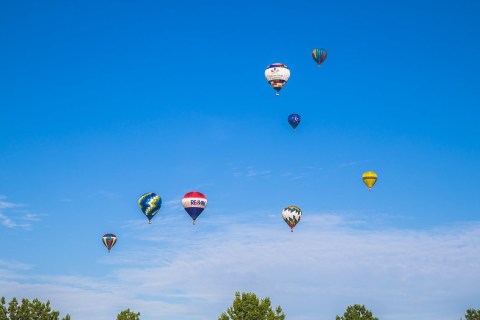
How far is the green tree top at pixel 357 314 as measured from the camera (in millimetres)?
114812

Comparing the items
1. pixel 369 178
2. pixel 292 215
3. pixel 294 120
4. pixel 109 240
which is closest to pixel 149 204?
pixel 109 240

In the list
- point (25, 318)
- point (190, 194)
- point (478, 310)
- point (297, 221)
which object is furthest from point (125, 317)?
point (478, 310)

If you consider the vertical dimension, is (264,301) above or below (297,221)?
below

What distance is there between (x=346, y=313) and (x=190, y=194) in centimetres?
3122

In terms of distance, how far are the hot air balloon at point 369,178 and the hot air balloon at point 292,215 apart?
10153 millimetres

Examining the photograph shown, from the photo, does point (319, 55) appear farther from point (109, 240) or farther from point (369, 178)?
point (109, 240)

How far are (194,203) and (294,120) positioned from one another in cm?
1864

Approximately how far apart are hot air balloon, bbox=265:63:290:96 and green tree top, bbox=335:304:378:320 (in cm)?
3415

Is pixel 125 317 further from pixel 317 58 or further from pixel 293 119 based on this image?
pixel 317 58

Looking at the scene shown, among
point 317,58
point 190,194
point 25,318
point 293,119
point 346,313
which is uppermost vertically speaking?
point 317,58

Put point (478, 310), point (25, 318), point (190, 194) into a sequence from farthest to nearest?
point (478, 310), point (190, 194), point (25, 318)

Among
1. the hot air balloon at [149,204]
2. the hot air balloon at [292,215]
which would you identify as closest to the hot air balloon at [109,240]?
the hot air balloon at [149,204]

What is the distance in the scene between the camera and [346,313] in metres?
116

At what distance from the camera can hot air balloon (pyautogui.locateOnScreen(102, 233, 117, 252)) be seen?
360 ft
